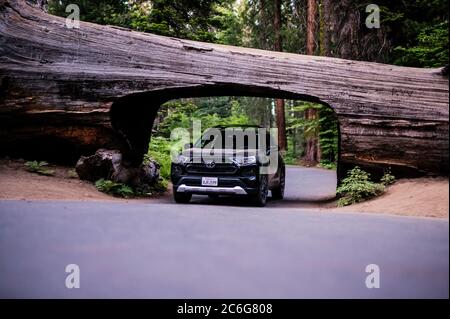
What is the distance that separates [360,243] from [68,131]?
25.4 ft

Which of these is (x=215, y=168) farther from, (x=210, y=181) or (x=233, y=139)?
(x=233, y=139)

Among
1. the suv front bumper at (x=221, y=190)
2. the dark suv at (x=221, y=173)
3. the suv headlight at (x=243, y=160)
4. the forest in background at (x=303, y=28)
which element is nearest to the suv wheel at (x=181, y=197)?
the dark suv at (x=221, y=173)

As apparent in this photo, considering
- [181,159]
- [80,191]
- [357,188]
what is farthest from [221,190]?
[80,191]

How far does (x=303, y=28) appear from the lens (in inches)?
900

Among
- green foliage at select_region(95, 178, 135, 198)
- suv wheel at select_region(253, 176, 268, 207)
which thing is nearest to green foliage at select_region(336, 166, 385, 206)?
suv wheel at select_region(253, 176, 268, 207)

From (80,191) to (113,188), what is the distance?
0.85 m

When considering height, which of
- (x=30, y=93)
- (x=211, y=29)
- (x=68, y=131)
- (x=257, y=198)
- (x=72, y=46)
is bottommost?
(x=257, y=198)

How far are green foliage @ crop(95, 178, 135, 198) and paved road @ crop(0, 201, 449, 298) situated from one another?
13.3 ft

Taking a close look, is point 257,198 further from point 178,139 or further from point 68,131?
point 178,139

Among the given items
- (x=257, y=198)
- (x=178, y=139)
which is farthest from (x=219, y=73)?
(x=178, y=139)

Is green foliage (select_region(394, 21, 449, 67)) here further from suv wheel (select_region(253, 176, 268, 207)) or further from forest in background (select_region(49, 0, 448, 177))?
suv wheel (select_region(253, 176, 268, 207))

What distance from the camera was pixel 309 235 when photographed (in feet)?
11.7

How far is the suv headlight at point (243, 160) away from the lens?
7.36m

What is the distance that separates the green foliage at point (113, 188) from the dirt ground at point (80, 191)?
0.59ft
